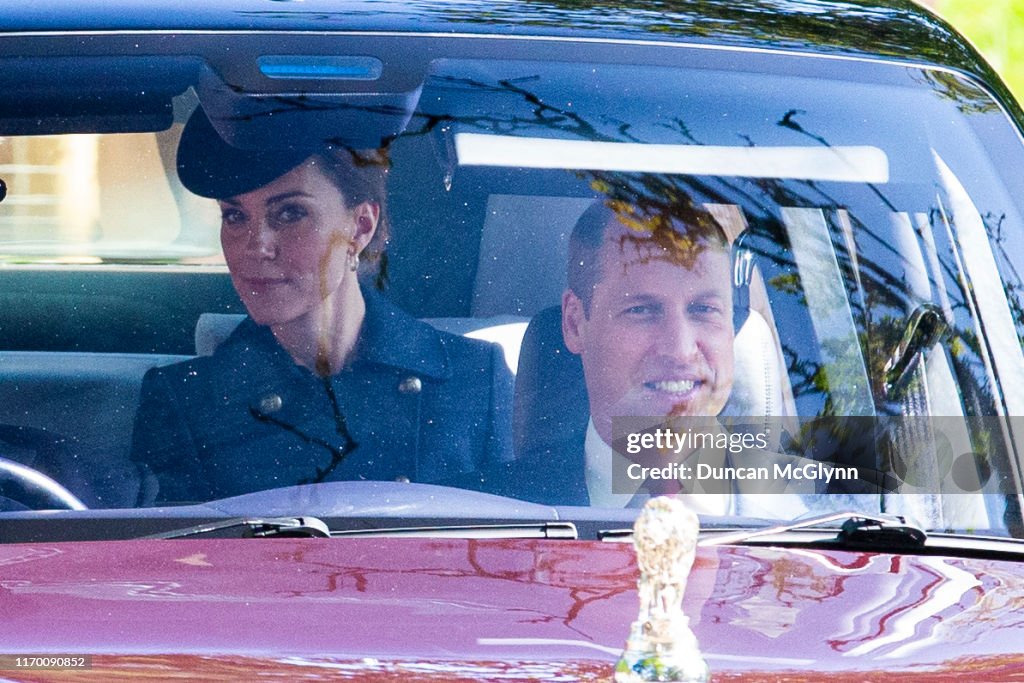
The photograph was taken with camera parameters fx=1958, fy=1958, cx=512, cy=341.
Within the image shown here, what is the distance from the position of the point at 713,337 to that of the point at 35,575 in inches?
43.5

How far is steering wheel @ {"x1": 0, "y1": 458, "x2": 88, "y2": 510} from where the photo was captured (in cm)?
262

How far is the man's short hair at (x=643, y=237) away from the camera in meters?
2.82

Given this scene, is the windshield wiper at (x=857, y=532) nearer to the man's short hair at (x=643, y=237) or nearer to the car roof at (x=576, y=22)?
the man's short hair at (x=643, y=237)

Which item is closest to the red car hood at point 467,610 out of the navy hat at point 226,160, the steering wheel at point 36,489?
A: the steering wheel at point 36,489

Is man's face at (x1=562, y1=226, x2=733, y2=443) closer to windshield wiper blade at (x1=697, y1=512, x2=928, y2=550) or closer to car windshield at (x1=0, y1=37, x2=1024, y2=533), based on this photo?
car windshield at (x1=0, y1=37, x2=1024, y2=533)

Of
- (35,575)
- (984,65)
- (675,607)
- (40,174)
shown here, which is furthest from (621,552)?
(40,174)

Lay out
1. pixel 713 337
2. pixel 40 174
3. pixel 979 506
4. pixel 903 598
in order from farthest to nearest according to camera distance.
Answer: pixel 40 174 < pixel 713 337 < pixel 979 506 < pixel 903 598

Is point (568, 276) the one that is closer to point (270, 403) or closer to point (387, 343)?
point (387, 343)

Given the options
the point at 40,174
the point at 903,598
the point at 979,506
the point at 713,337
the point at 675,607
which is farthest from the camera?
the point at 40,174

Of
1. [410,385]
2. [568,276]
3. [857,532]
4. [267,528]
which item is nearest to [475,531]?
[267,528]

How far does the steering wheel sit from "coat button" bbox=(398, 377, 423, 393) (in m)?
0.46

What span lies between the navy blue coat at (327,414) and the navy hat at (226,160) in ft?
0.69

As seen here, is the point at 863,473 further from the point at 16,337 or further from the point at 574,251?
the point at 16,337

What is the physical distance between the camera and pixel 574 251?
289 centimetres
